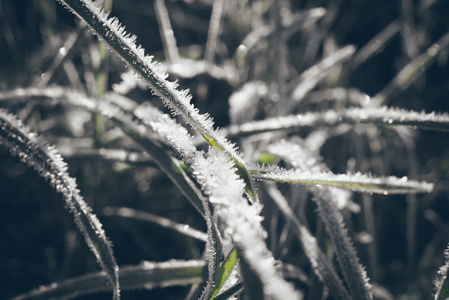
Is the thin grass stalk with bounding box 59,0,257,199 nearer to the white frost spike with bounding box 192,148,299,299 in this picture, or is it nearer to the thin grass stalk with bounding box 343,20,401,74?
the white frost spike with bounding box 192,148,299,299

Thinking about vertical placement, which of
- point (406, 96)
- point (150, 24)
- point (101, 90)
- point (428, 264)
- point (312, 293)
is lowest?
point (312, 293)

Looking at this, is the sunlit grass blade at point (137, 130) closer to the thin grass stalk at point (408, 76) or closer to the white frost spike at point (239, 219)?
the white frost spike at point (239, 219)

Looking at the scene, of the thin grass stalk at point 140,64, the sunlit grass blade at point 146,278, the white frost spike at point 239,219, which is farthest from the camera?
the sunlit grass blade at point 146,278

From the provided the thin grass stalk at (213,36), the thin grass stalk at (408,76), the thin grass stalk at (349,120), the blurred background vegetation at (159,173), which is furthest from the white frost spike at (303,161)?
the thin grass stalk at (213,36)

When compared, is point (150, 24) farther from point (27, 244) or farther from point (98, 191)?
point (27, 244)

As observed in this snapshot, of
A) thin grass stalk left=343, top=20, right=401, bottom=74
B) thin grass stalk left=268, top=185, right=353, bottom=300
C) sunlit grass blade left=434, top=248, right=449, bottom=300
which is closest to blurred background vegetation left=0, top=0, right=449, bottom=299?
thin grass stalk left=343, top=20, right=401, bottom=74

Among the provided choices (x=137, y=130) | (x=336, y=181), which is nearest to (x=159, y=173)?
(x=137, y=130)

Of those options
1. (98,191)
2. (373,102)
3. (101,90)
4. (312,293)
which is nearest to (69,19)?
(101,90)
